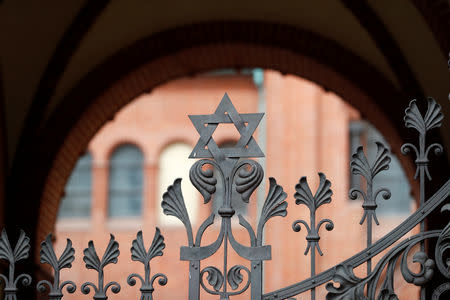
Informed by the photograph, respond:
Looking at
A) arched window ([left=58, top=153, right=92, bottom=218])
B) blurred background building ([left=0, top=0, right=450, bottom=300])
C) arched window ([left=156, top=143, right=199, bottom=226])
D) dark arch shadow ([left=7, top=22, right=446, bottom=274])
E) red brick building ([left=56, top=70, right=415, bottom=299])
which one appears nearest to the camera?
blurred background building ([left=0, top=0, right=450, bottom=300])

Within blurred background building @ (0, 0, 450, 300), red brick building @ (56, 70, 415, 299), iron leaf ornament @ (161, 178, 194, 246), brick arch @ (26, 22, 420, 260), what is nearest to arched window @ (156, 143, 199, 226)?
red brick building @ (56, 70, 415, 299)

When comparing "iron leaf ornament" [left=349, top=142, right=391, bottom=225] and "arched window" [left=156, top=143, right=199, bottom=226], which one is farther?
"arched window" [left=156, top=143, right=199, bottom=226]

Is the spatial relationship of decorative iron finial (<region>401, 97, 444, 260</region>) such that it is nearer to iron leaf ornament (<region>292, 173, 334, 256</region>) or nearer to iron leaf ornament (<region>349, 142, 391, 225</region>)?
iron leaf ornament (<region>349, 142, 391, 225</region>)

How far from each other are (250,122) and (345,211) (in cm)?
1458

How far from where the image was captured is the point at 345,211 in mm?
17750

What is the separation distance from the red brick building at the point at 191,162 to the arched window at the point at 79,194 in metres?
0.02

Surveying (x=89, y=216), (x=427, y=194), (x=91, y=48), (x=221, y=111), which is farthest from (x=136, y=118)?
(x=221, y=111)

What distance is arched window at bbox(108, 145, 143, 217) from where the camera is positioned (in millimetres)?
19688

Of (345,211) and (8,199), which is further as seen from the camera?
(345,211)

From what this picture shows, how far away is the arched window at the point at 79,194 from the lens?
1966cm

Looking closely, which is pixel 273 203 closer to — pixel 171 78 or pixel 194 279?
pixel 194 279

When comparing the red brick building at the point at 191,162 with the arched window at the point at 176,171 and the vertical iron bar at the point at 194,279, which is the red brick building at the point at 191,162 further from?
the vertical iron bar at the point at 194,279

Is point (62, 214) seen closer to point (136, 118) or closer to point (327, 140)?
point (136, 118)

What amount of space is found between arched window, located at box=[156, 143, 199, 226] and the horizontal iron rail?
1617cm
